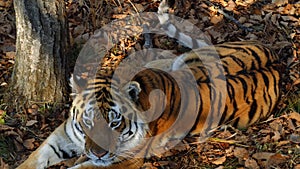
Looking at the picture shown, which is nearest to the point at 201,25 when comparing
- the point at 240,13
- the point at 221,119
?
the point at 240,13

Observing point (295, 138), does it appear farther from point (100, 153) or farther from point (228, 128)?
point (100, 153)

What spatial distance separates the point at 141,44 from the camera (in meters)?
5.37

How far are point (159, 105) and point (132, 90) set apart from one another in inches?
12.8

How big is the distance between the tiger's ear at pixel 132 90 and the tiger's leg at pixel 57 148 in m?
0.48

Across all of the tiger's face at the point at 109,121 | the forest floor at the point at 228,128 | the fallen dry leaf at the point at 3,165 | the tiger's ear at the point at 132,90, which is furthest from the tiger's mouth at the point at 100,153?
the fallen dry leaf at the point at 3,165

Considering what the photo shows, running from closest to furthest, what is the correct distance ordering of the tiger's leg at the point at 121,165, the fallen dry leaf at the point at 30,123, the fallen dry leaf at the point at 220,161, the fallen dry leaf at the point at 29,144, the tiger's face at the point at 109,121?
the tiger's face at the point at 109,121 → the tiger's leg at the point at 121,165 → the fallen dry leaf at the point at 220,161 → the fallen dry leaf at the point at 29,144 → the fallen dry leaf at the point at 30,123

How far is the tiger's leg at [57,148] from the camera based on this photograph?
12.3 feet

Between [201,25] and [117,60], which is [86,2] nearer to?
[117,60]

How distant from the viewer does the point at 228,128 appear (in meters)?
4.27

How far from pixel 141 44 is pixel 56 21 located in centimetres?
139

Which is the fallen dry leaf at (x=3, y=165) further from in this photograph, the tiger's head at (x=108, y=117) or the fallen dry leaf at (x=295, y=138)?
the fallen dry leaf at (x=295, y=138)

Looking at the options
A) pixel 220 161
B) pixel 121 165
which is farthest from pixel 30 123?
pixel 220 161

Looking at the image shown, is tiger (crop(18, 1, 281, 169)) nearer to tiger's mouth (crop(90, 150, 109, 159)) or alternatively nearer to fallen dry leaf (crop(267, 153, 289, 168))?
tiger's mouth (crop(90, 150, 109, 159))

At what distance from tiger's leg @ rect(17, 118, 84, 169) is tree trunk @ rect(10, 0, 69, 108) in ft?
1.85
